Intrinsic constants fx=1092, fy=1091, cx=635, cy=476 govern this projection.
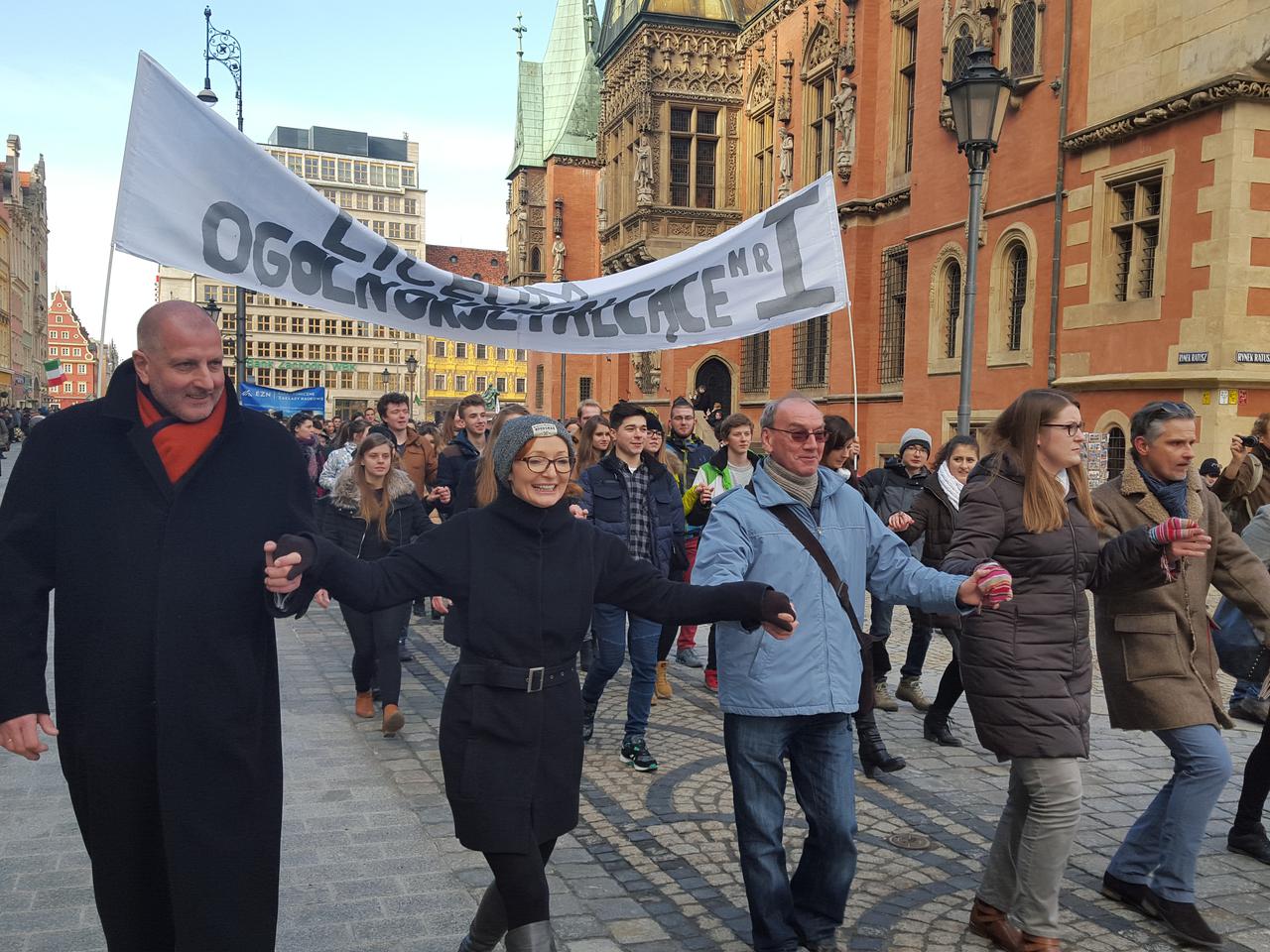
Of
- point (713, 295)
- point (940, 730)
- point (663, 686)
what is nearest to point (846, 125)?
point (713, 295)

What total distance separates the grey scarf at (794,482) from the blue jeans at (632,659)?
96.0 inches

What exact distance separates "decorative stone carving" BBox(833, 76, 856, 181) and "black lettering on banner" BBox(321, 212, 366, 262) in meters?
18.2

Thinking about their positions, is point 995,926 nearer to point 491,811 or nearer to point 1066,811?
point 1066,811

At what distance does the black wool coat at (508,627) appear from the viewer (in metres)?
3.15

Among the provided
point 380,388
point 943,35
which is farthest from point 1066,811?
point 380,388

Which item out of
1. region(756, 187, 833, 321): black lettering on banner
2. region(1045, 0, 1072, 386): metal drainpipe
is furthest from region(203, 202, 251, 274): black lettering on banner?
region(1045, 0, 1072, 386): metal drainpipe

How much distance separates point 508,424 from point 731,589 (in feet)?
2.83

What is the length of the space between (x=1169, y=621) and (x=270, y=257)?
4547 millimetres

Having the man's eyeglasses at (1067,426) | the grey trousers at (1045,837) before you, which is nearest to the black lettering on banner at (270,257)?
the man's eyeglasses at (1067,426)

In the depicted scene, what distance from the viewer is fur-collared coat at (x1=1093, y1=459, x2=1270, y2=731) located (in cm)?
409

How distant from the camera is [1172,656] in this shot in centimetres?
413

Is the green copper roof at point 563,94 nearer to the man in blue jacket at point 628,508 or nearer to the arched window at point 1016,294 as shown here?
the arched window at point 1016,294

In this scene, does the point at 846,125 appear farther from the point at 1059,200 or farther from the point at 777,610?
the point at 777,610

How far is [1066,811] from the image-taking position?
12.4ft
